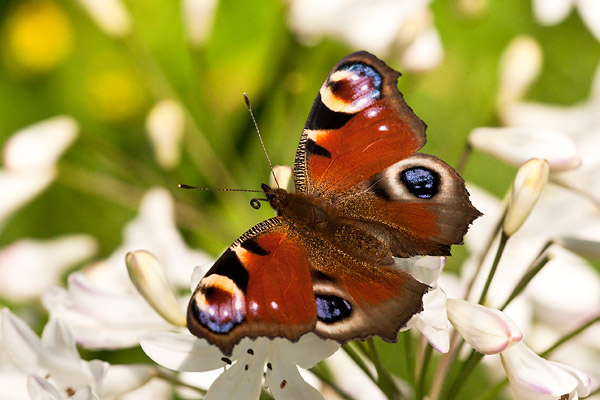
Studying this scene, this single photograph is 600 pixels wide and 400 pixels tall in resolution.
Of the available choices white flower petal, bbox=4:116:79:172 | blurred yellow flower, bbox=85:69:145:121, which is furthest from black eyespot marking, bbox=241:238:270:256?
blurred yellow flower, bbox=85:69:145:121

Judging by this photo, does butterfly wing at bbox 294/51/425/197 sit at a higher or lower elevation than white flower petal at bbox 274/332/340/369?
higher

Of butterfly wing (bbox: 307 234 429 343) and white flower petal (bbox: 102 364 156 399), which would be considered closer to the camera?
butterfly wing (bbox: 307 234 429 343)

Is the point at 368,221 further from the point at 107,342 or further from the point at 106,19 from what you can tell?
the point at 106,19

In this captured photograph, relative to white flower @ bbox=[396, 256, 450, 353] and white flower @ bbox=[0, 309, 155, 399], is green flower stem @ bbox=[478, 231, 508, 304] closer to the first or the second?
white flower @ bbox=[396, 256, 450, 353]

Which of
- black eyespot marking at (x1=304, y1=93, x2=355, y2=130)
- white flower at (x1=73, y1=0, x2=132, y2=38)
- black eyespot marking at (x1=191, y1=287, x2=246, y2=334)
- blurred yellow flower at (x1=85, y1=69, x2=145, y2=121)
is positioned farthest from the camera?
blurred yellow flower at (x1=85, y1=69, x2=145, y2=121)

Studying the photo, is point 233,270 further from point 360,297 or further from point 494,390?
point 494,390
